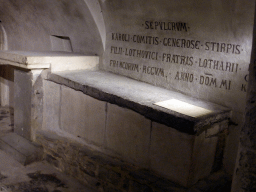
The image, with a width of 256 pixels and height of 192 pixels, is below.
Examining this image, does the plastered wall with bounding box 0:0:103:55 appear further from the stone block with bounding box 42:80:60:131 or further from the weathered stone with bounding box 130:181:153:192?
the weathered stone with bounding box 130:181:153:192

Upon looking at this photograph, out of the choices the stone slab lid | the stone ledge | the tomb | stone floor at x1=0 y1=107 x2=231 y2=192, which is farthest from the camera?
the stone slab lid

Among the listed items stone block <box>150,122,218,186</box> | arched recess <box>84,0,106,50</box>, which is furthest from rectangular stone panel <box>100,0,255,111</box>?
stone block <box>150,122,218,186</box>

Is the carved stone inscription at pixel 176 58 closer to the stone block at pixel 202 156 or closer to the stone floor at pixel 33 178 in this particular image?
the stone block at pixel 202 156

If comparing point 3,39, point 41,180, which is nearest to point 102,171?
point 41,180

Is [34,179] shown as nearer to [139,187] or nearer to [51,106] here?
[51,106]

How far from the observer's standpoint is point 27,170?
4.27 meters

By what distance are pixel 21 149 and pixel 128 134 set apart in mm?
2095

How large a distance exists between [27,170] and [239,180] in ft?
10.5

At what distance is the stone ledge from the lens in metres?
2.96

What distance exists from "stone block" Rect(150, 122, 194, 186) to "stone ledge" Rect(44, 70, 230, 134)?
9cm

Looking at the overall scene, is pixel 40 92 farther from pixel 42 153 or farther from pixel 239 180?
pixel 239 180

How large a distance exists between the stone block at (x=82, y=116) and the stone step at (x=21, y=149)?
603 millimetres

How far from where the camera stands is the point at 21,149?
15.1 ft

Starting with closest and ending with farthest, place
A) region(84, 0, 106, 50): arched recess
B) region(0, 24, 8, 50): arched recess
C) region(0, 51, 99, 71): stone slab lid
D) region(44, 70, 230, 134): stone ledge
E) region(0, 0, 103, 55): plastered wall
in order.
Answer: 1. region(44, 70, 230, 134): stone ledge
2. region(0, 51, 99, 71): stone slab lid
3. region(84, 0, 106, 50): arched recess
4. region(0, 0, 103, 55): plastered wall
5. region(0, 24, 8, 50): arched recess
